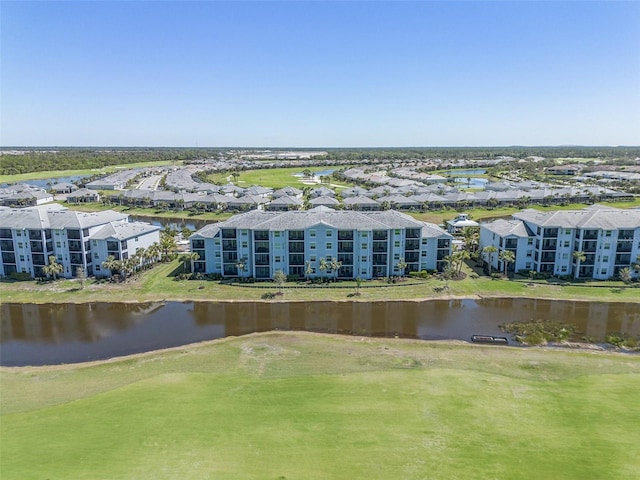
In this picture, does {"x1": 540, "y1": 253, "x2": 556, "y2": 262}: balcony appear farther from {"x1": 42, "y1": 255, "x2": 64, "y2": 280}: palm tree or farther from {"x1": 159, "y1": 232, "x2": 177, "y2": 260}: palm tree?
{"x1": 42, "y1": 255, "x2": 64, "y2": 280}: palm tree

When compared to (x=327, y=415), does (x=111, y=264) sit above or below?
above

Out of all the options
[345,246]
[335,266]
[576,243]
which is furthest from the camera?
[576,243]

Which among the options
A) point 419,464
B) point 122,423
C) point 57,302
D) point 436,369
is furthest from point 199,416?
point 57,302

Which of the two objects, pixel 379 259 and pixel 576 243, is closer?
pixel 576 243

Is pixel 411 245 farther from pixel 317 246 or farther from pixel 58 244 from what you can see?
pixel 58 244

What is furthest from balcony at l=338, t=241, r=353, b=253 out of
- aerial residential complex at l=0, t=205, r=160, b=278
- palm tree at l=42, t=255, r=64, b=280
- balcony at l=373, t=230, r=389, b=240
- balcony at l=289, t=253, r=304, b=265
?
palm tree at l=42, t=255, r=64, b=280

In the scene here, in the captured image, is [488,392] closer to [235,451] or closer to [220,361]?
[235,451]

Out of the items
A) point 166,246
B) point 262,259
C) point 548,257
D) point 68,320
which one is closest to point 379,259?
point 262,259
